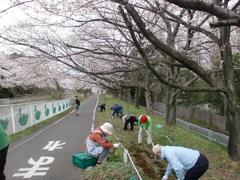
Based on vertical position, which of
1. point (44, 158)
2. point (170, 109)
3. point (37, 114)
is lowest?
point (44, 158)

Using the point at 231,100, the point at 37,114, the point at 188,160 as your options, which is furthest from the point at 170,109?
the point at 37,114

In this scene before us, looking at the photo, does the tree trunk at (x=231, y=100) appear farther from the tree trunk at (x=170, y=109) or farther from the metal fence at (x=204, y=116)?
the metal fence at (x=204, y=116)

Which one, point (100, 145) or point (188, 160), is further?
point (100, 145)

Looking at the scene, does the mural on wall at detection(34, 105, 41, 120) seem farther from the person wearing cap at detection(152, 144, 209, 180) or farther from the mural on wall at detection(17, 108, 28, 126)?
the person wearing cap at detection(152, 144, 209, 180)

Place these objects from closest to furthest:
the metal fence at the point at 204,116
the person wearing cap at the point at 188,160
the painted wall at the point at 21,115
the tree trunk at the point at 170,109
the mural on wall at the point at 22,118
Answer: the person wearing cap at the point at 188,160 < the painted wall at the point at 21,115 < the mural on wall at the point at 22,118 < the tree trunk at the point at 170,109 < the metal fence at the point at 204,116

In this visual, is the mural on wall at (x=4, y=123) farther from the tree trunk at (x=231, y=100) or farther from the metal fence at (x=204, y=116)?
the metal fence at (x=204, y=116)

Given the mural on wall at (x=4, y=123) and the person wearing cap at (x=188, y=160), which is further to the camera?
the mural on wall at (x=4, y=123)

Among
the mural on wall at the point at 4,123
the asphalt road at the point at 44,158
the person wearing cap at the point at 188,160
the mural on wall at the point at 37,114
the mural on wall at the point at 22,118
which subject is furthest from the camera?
the mural on wall at the point at 37,114

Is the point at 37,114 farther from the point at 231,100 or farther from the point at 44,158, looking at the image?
the point at 231,100

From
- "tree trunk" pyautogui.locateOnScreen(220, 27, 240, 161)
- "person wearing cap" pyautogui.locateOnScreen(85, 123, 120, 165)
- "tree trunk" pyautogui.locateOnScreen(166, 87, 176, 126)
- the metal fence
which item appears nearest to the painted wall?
"person wearing cap" pyautogui.locateOnScreen(85, 123, 120, 165)

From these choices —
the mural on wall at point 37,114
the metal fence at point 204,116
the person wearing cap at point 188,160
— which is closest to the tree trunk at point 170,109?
the person wearing cap at point 188,160

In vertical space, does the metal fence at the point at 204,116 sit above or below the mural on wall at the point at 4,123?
below

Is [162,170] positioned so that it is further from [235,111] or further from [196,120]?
[196,120]

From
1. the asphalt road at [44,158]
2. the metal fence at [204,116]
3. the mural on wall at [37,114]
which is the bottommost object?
the metal fence at [204,116]
